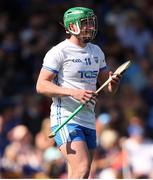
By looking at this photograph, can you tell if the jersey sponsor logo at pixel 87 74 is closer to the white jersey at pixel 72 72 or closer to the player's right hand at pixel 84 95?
the white jersey at pixel 72 72

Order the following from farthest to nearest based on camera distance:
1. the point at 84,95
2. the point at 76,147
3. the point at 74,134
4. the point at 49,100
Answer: the point at 49,100 → the point at 74,134 → the point at 76,147 → the point at 84,95

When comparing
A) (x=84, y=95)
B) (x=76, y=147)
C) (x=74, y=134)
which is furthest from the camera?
(x=74, y=134)

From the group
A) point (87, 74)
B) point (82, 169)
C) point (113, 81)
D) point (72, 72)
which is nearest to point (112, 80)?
point (113, 81)

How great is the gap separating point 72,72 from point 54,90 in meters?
0.31

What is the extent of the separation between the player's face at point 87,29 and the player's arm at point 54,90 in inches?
18.2

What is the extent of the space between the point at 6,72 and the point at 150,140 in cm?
304

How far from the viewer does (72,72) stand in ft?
28.3

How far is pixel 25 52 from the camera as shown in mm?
15789

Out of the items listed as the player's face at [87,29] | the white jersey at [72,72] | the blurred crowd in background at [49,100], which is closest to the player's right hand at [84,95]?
the white jersey at [72,72]

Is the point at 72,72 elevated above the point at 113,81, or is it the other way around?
the point at 72,72

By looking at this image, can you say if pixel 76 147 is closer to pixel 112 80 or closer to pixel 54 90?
pixel 54 90

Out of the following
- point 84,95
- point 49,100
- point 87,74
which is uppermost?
point 87,74

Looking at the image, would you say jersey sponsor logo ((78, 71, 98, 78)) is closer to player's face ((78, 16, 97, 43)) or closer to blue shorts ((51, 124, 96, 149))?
player's face ((78, 16, 97, 43))

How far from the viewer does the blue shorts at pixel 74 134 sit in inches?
339
